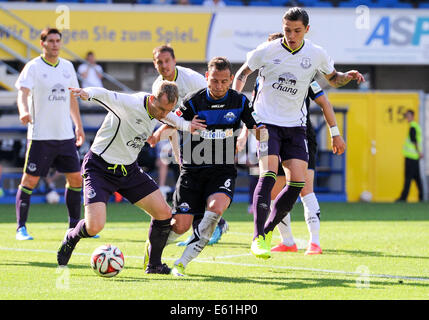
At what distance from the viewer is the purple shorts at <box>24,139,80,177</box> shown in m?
10.5

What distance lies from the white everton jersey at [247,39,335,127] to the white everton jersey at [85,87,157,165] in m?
1.46

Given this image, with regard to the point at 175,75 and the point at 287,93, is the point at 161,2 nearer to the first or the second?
the point at 175,75

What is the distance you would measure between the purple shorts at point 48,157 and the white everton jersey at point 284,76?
130 inches

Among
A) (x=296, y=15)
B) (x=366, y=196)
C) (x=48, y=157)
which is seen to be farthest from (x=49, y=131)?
(x=366, y=196)

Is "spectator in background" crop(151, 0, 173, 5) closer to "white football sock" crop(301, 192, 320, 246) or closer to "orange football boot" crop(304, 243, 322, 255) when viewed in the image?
"white football sock" crop(301, 192, 320, 246)

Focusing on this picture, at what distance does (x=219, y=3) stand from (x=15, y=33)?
538 centimetres

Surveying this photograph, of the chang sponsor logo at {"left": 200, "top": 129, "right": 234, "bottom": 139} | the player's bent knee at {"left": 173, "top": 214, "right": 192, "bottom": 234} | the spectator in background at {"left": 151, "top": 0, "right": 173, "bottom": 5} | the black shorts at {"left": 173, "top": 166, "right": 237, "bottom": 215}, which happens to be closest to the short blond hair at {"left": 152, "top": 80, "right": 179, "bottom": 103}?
the chang sponsor logo at {"left": 200, "top": 129, "right": 234, "bottom": 139}

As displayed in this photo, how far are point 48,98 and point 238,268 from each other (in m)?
4.24

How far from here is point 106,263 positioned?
6.95 m

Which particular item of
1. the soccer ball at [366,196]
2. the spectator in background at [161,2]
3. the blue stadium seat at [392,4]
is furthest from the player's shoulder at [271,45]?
the blue stadium seat at [392,4]

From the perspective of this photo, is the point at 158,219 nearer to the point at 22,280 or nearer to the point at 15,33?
the point at 22,280

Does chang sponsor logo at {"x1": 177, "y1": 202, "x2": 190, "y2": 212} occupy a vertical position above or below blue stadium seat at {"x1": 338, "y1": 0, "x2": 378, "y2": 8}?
below
